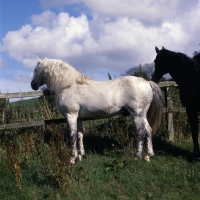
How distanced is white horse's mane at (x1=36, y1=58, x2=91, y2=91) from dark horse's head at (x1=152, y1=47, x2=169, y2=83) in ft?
5.50

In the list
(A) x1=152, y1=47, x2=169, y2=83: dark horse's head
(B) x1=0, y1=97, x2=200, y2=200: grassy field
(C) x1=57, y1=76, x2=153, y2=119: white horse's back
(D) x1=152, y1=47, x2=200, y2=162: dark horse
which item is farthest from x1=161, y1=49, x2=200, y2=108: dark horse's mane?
(B) x1=0, y1=97, x2=200, y2=200: grassy field

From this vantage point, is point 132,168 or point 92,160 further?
point 92,160

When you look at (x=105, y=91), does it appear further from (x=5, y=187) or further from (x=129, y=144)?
(x=5, y=187)

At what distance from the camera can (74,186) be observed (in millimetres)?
4840

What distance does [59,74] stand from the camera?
6.59 meters

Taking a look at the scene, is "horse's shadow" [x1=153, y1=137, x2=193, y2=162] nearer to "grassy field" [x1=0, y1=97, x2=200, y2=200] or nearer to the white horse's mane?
A: "grassy field" [x1=0, y1=97, x2=200, y2=200]

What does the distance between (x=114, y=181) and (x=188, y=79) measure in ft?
8.86

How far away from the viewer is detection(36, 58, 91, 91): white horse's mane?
258 inches

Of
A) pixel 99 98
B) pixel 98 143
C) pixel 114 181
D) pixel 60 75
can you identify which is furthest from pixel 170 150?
pixel 60 75

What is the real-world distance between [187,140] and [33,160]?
407 centimetres

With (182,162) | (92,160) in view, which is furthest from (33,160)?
(182,162)

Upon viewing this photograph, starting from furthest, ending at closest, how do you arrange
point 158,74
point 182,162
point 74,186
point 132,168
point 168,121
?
point 168,121, point 158,74, point 182,162, point 132,168, point 74,186

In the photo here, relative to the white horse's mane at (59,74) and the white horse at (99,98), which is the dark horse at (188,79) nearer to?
the white horse at (99,98)

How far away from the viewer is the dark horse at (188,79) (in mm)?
6367
